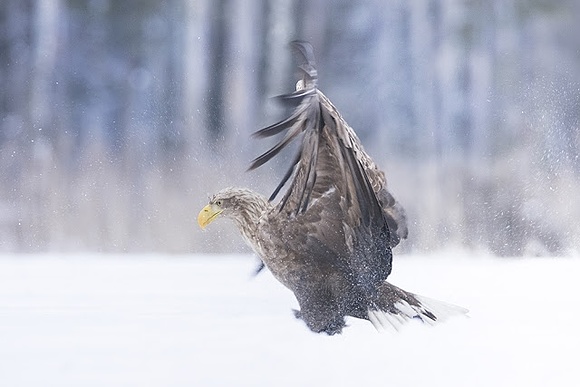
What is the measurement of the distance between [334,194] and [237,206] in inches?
8.5

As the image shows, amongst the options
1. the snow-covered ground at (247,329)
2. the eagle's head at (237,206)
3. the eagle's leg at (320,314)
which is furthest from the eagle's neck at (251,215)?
the snow-covered ground at (247,329)

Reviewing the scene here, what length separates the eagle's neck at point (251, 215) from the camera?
1.52m

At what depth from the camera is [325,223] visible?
1531mm

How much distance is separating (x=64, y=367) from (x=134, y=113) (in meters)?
0.75

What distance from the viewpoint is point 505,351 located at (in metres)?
1.85

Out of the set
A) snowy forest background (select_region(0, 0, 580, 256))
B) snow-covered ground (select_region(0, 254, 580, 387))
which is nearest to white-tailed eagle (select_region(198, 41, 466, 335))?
snow-covered ground (select_region(0, 254, 580, 387))

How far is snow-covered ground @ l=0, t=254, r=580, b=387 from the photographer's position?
5.65 feet

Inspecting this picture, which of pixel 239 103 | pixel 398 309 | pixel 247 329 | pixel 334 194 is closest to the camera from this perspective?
pixel 334 194

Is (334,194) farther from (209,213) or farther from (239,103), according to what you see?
(239,103)

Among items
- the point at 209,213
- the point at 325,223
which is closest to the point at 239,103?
the point at 209,213

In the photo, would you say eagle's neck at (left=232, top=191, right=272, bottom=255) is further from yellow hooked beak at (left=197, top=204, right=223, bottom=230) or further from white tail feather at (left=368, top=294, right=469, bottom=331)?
white tail feather at (left=368, top=294, right=469, bottom=331)

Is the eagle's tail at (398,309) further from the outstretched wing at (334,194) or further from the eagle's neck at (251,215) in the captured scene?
the eagle's neck at (251,215)

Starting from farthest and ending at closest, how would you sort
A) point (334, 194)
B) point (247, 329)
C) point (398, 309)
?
point (247, 329) → point (398, 309) → point (334, 194)

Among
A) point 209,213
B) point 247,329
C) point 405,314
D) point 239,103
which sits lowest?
point 247,329
